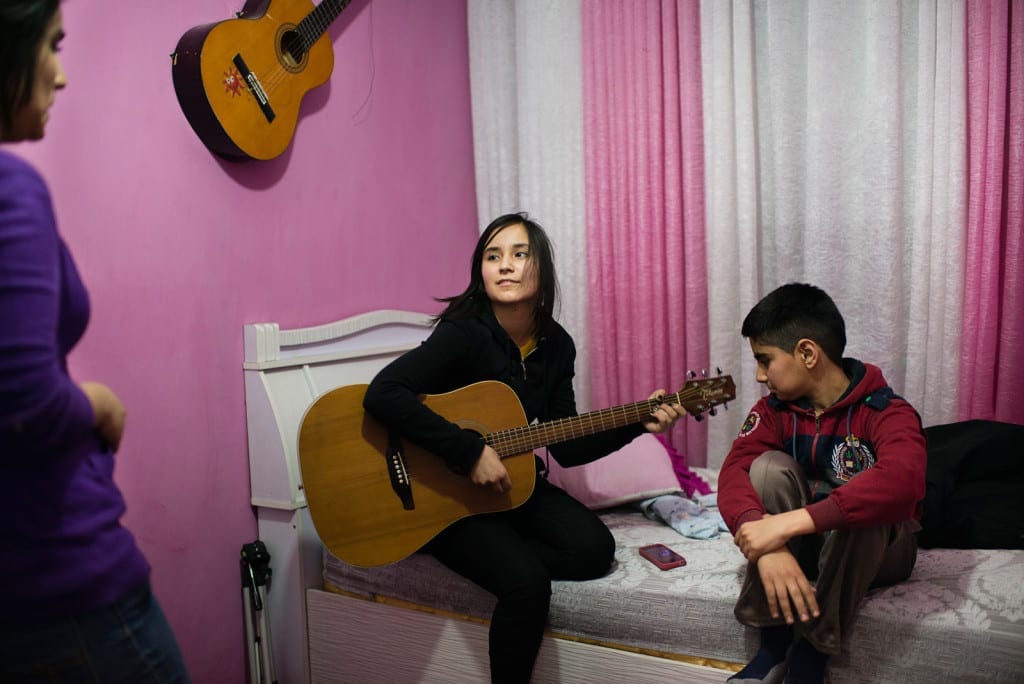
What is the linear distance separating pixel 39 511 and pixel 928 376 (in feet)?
7.27

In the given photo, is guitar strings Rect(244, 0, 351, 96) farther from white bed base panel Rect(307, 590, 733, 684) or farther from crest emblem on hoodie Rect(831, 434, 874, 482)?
crest emblem on hoodie Rect(831, 434, 874, 482)

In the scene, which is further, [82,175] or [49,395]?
[82,175]

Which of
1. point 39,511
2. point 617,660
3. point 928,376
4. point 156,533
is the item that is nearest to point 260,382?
point 156,533

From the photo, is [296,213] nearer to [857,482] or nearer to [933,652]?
[857,482]

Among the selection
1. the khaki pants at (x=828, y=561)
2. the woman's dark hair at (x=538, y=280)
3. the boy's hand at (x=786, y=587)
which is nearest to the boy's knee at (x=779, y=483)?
the khaki pants at (x=828, y=561)

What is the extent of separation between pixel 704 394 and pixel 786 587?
1.54 ft

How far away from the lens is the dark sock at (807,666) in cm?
142

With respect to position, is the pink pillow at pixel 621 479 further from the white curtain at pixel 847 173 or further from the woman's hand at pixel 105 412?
the woman's hand at pixel 105 412

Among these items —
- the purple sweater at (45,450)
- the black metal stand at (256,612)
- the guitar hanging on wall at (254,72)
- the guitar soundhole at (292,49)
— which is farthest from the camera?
the guitar soundhole at (292,49)

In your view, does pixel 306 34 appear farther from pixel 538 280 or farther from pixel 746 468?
pixel 746 468

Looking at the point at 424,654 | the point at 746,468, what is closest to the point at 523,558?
the point at 424,654

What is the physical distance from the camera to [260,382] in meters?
2.05

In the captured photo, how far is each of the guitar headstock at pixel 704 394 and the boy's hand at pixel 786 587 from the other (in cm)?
40

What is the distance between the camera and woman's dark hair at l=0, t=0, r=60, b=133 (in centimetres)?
73
